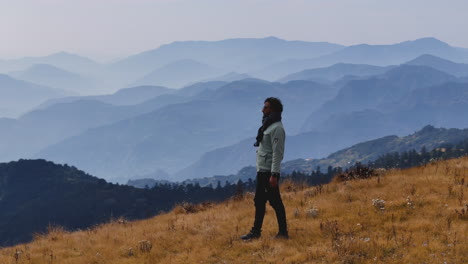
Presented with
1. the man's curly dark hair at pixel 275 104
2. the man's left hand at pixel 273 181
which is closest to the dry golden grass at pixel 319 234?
the man's left hand at pixel 273 181

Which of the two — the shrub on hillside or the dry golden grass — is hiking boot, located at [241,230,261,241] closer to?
the dry golden grass

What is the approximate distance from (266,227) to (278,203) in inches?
64.6

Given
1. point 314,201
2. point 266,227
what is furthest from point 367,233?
point 314,201

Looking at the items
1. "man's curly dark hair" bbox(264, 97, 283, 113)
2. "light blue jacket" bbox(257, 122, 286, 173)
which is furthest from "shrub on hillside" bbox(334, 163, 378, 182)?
"man's curly dark hair" bbox(264, 97, 283, 113)

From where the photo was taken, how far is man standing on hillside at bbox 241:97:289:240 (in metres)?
8.91

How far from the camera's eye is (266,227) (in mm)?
10820

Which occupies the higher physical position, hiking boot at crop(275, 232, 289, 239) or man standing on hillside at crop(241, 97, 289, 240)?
man standing on hillside at crop(241, 97, 289, 240)

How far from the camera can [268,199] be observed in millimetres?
9609

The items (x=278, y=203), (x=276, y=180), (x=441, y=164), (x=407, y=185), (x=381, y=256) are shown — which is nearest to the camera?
(x=381, y=256)

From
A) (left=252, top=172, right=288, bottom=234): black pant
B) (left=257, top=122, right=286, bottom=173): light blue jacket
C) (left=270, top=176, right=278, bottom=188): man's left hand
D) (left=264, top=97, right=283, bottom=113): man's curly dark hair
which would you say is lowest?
(left=252, top=172, right=288, bottom=234): black pant

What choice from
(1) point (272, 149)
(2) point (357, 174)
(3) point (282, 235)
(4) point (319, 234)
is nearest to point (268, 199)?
(3) point (282, 235)

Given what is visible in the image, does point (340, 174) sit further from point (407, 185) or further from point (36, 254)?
point (36, 254)

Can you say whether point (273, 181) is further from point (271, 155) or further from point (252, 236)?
point (252, 236)

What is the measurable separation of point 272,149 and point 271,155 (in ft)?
0.53
